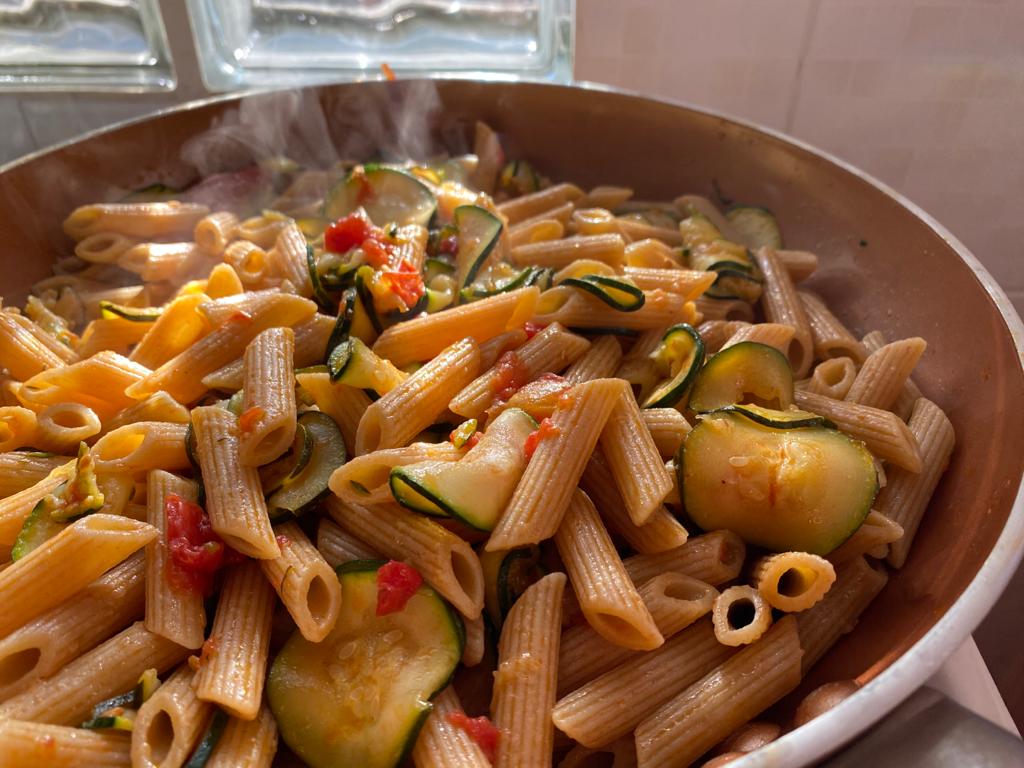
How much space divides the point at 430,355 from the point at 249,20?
1948 millimetres

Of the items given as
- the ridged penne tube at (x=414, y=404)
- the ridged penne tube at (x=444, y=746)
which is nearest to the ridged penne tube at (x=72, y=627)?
the ridged penne tube at (x=414, y=404)

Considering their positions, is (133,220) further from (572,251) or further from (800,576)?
(800,576)

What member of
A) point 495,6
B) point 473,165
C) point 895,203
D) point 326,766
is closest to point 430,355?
point 326,766

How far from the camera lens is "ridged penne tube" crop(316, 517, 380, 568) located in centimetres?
147

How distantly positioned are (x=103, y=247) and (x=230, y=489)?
1.37m

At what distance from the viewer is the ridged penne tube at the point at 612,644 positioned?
139 cm

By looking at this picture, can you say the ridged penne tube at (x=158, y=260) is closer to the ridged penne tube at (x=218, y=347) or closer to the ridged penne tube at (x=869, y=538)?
the ridged penne tube at (x=218, y=347)

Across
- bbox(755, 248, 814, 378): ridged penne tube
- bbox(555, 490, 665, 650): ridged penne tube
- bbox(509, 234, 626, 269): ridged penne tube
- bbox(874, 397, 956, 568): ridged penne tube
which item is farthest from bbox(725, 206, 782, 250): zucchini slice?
bbox(555, 490, 665, 650): ridged penne tube

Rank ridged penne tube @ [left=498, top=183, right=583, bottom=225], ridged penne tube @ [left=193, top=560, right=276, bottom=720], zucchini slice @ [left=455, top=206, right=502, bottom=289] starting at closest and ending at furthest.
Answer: ridged penne tube @ [left=193, top=560, right=276, bottom=720] < zucchini slice @ [left=455, top=206, right=502, bottom=289] < ridged penne tube @ [left=498, top=183, right=583, bottom=225]

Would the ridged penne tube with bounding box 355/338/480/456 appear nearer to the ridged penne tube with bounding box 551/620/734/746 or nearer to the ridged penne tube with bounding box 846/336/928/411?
the ridged penne tube with bounding box 551/620/734/746

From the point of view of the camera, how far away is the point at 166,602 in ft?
4.47

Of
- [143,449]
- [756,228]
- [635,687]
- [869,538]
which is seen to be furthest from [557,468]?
[756,228]

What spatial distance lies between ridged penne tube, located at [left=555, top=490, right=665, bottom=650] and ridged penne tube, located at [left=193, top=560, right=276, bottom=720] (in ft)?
1.83

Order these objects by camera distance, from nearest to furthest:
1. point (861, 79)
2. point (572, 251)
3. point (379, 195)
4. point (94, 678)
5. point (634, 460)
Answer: point (94, 678) < point (634, 460) < point (572, 251) < point (379, 195) < point (861, 79)
